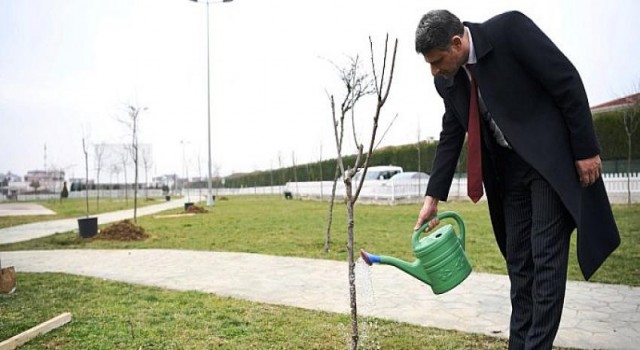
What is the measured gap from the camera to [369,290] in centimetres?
434

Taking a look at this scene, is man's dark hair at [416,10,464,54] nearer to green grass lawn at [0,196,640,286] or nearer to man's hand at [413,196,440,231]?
man's hand at [413,196,440,231]

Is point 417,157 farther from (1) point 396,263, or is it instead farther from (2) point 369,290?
(1) point 396,263

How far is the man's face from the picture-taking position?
6.41ft

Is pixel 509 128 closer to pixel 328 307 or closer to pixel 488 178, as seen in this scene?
pixel 488 178

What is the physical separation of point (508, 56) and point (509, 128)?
0.29m

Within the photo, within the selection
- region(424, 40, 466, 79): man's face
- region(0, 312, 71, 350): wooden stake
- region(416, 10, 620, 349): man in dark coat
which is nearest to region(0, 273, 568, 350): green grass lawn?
region(0, 312, 71, 350): wooden stake

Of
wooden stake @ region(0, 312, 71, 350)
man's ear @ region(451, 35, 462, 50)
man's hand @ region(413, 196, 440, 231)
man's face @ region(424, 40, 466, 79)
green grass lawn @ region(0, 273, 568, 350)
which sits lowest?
green grass lawn @ region(0, 273, 568, 350)

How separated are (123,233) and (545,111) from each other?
9949mm

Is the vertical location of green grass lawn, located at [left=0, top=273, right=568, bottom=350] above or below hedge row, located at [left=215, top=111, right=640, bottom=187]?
below

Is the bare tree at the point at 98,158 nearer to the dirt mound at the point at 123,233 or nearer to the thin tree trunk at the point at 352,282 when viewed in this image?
the dirt mound at the point at 123,233

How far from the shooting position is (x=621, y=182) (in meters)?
15.5

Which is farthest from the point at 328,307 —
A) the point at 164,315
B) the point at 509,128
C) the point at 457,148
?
the point at 509,128

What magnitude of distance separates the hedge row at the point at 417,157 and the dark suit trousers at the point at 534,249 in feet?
39.2

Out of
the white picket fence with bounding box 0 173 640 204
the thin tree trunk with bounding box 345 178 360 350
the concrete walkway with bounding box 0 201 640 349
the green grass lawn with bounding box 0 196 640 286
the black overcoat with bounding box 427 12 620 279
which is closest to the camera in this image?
the black overcoat with bounding box 427 12 620 279
